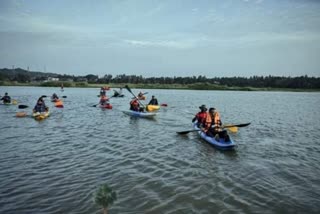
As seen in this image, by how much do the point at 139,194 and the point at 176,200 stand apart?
3.64ft

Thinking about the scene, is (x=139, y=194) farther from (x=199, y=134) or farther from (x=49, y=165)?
(x=199, y=134)

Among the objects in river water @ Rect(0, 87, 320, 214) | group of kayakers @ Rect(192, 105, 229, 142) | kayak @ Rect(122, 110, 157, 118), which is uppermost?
group of kayakers @ Rect(192, 105, 229, 142)

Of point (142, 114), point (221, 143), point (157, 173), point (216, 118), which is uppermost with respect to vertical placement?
point (216, 118)

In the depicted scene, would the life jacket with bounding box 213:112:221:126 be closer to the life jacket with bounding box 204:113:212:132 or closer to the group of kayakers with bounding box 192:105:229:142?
the group of kayakers with bounding box 192:105:229:142

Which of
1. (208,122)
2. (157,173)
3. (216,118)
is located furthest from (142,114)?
(157,173)

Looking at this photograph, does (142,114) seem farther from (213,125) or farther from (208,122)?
(213,125)

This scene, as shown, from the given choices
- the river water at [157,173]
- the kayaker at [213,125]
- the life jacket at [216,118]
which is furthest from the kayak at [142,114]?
the life jacket at [216,118]

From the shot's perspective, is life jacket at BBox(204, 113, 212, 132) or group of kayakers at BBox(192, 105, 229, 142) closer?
group of kayakers at BBox(192, 105, 229, 142)

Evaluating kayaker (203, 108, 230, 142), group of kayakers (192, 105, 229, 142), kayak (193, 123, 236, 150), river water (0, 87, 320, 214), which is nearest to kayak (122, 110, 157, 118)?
river water (0, 87, 320, 214)

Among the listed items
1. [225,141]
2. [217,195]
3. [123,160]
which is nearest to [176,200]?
[217,195]

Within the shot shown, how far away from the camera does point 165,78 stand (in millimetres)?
157750

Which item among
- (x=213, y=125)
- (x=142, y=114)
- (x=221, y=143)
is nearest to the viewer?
(x=221, y=143)

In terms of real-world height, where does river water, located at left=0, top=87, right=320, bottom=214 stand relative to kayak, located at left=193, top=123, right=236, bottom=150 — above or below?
below

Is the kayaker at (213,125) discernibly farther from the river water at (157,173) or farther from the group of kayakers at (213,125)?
the river water at (157,173)
